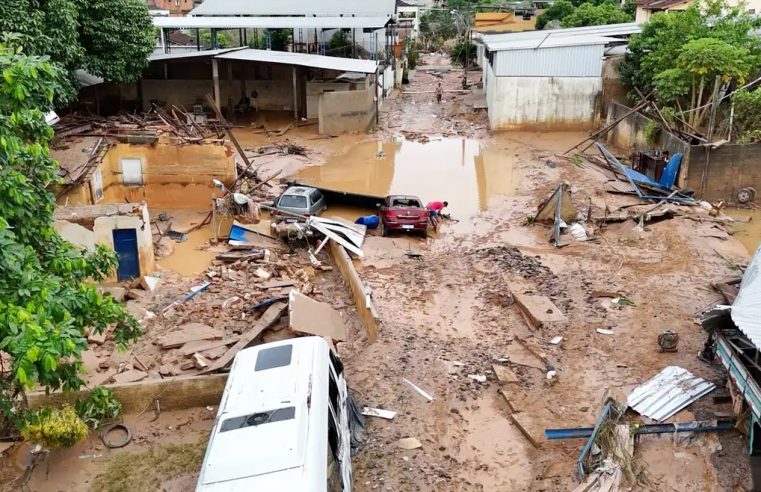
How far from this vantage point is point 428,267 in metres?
17.5

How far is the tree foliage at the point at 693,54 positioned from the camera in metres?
24.6

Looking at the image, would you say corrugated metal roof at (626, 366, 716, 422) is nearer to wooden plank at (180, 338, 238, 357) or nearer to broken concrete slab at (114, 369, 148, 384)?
wooden plank at (180, 338, 238, 357)

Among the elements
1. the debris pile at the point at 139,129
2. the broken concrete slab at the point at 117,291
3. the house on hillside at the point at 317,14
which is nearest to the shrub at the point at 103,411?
the broken concrete slab at the point at 117,291

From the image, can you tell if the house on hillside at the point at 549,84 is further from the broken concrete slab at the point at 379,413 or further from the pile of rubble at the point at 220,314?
the broken concrete slab at the point at 379,413

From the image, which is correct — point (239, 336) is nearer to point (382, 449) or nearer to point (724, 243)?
point (382, 449)

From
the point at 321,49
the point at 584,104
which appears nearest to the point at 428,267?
the point at 584,104

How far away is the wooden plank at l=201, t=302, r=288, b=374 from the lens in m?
11.8

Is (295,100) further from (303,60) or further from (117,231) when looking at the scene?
(117,231)

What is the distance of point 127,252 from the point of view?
51.7ft

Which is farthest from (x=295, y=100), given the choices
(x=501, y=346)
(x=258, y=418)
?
(x=258, y=418)

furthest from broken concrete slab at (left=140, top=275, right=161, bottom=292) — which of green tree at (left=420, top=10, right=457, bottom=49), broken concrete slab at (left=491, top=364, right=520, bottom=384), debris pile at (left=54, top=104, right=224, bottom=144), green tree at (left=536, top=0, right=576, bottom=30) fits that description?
green tree at (left=420, top=10, right=457, bottom=49)

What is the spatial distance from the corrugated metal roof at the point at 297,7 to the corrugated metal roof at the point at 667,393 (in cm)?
4143

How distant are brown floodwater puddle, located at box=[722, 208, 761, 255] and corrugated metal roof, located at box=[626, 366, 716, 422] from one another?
9763 millimetres

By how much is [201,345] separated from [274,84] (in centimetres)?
2665
